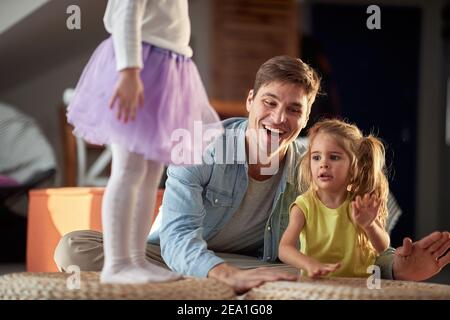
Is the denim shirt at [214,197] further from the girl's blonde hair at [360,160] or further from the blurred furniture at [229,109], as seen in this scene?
the blurred furniture at [229,109]

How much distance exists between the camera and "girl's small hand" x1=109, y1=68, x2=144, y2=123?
35.7 inches

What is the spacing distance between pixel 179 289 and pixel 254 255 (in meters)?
0.53

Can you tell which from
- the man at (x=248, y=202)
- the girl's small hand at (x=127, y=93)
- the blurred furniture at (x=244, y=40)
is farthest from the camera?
the blurred furniture at (x=244, y=40)

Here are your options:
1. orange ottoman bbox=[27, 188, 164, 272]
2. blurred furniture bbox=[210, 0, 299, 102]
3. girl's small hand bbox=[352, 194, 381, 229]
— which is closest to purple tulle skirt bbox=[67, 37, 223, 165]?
girl's small hand bbox=[352, 194, 381, 229]

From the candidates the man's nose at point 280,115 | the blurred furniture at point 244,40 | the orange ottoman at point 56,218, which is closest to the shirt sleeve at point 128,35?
the man's nose at point 280,115

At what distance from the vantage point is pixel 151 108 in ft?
3.09

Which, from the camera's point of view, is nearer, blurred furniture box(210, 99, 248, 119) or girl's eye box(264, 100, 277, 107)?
girl's eye box(264, 100, 277, 107)

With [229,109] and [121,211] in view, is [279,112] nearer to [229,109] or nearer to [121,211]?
[121,211]

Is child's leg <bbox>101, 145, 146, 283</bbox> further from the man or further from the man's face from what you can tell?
the man's face

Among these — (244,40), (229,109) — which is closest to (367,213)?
(229,109)

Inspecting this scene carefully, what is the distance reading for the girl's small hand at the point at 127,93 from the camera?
0.91m

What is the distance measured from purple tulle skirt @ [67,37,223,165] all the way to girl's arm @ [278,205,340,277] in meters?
0.25

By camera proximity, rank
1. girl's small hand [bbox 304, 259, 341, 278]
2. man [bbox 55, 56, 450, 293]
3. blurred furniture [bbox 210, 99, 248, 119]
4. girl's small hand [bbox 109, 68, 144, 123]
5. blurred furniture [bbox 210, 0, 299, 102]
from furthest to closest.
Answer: blurred furniture [bbox 210, 0, 299, 102], blurred furniture [bbox 210, 99, 248, 119], man [bbox 55, 56, 450, 293], girl's small hand [bbox 304, 259, 341, 278], girl's small hand [bbox 109, 68, 144, 123]
